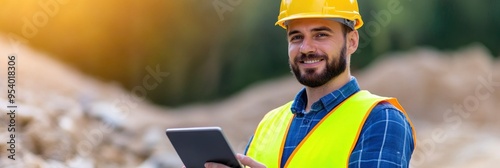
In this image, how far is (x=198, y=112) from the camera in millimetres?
5027

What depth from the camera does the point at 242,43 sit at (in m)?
5.08

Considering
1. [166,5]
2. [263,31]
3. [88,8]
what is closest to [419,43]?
[263,31]

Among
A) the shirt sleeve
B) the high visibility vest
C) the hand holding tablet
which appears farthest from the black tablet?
the shirt sleeve

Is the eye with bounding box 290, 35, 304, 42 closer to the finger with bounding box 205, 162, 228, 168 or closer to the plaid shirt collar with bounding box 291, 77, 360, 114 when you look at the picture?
the plaid shirt collar with bounding box 291, 77, 360, 114

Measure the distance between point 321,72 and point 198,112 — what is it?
2980 mm

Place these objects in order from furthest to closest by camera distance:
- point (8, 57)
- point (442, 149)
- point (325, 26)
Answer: point (442, 149) < point (8, 57) < point (325, 26)

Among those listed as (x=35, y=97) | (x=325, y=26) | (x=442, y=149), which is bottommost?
(x=442, y=149)

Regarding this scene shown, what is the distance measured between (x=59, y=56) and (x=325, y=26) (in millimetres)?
3097

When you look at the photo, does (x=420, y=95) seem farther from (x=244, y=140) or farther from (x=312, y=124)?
(x=312, y=124)

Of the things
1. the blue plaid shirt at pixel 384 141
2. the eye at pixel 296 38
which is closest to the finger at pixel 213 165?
the blue plaid shirt at pixel 384 141

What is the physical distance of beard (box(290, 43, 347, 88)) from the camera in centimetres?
211

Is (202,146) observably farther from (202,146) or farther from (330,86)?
(330,86)

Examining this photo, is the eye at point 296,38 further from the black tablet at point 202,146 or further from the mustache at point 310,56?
the black tablet at point 202,146

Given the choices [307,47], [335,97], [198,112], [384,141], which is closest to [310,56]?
[307,47]
